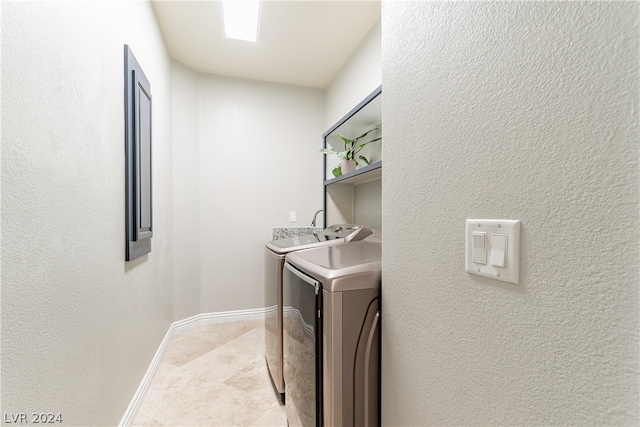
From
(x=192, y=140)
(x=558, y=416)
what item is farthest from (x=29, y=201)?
(x=192, y=140)

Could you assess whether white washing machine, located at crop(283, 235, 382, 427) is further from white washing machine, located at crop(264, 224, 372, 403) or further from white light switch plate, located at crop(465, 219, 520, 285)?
white washing machine, located at crop(264, 224, 372, 403)

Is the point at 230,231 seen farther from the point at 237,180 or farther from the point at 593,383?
the point at 593,383

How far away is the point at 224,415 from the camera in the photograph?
4.83ft

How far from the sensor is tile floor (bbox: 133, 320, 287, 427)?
1.46 m

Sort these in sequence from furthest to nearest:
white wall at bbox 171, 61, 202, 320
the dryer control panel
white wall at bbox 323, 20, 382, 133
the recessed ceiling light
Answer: white wall at bbox 171, 61, 202, 320, white wall at bbox 323, 20, 382, 133, the recessed ceiling light, the dryer control panel

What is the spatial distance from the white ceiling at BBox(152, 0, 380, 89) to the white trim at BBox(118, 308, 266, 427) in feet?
7.20

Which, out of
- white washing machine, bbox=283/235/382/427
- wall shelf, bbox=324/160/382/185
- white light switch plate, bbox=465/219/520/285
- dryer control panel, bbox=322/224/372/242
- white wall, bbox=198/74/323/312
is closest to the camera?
white light switch plate, bbox=465/219/520/285

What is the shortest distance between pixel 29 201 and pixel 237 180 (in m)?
2.07

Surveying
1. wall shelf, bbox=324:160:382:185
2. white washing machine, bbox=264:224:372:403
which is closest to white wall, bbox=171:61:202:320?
white washing machine, bbox=264:224:372:403

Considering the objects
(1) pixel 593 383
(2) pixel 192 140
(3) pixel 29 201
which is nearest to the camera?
(1) pixel 593 383

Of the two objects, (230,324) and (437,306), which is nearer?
(437,306)

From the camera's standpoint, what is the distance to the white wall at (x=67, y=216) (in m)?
0.70

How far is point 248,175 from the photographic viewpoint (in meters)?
2.82

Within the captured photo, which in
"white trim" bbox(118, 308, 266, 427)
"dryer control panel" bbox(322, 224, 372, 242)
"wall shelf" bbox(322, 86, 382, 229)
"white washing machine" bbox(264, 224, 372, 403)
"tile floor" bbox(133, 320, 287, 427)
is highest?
"wall shelf" bbox(322, 86, 382, 229)
